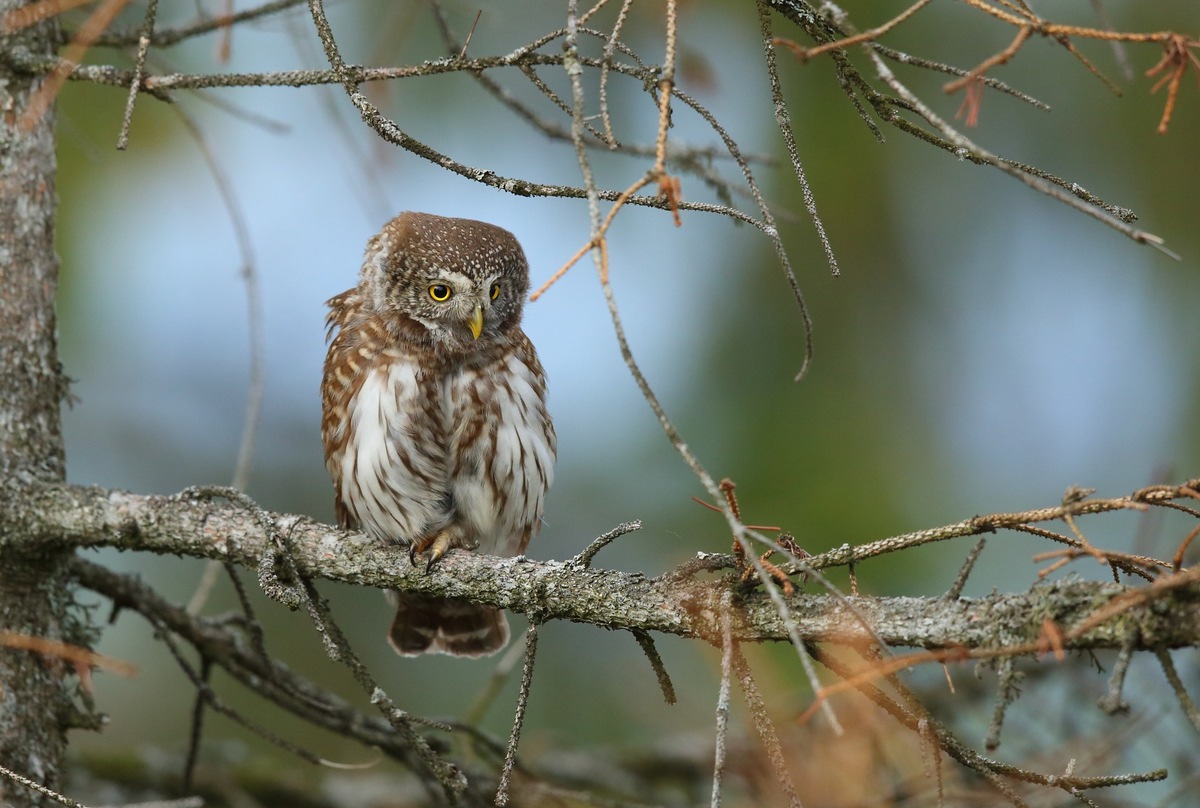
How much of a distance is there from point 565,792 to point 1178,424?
3.63m

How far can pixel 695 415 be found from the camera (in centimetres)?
527

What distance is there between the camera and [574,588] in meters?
2.35

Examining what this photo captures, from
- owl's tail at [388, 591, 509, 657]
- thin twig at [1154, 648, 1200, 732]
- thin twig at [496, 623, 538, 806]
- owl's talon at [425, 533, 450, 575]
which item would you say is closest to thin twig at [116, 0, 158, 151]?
owl's talon at [425, 533, 450, 575]

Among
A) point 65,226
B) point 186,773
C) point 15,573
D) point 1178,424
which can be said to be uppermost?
point 65,226

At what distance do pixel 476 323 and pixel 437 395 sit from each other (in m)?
0.24

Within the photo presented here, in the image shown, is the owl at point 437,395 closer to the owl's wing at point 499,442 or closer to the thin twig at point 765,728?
the owl's wing at point 499,442

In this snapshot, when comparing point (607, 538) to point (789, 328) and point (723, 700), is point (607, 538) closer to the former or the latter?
point (723, 700)

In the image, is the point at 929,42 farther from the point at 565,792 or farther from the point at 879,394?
the point at 565,792

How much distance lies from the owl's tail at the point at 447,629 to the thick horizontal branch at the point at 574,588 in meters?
1.28

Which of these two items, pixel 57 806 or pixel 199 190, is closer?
pixel 57 806

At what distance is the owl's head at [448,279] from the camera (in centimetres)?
361

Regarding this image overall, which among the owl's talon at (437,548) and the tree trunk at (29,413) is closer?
the owl's talon at (437,548)

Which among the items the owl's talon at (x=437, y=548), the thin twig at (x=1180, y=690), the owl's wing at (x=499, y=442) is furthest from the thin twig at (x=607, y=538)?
the owl's wing at (x=499, y=442)

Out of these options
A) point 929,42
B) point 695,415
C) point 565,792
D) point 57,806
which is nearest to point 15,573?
point 57,806
